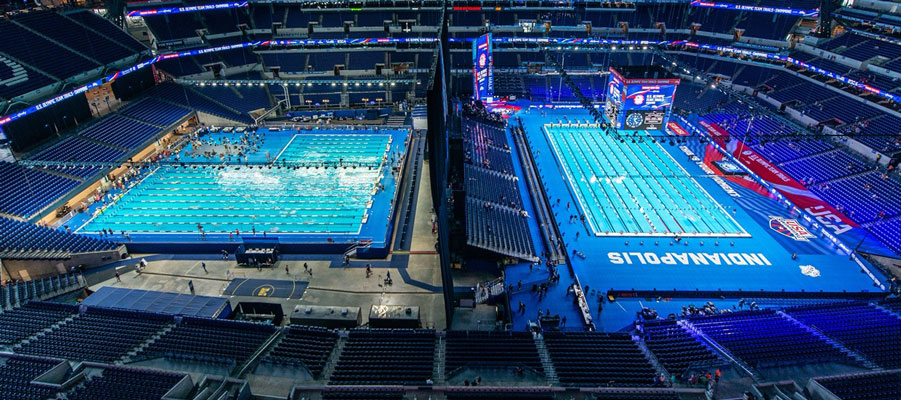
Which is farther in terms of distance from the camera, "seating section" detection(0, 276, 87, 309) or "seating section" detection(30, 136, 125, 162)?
"seating section" detection(30, 136, 125, 162)

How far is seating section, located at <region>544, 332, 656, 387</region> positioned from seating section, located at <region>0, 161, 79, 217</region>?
30.5m

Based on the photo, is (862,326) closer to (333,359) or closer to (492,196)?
(492,196)

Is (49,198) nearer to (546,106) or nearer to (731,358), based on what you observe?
(731,358)

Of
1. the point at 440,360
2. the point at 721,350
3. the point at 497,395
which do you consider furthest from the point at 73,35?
the point at 721,350

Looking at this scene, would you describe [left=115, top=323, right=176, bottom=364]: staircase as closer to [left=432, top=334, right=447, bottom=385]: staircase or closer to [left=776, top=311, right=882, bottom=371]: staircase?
[left=432, top=334, right=447, bottom=385]: staircase

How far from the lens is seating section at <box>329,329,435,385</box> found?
13950 millimetres

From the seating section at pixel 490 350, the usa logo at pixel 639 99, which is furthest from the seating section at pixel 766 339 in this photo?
the usa logo at pixel 639 99

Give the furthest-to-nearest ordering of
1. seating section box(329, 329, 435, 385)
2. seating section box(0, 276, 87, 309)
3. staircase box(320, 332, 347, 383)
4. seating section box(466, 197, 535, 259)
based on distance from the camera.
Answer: seating section box(466, 197, 535, 259), seating section box(0, 276, 87, 309), staircase box(320, 332, 347, 383), seating section box(329, 329, 435, 385)

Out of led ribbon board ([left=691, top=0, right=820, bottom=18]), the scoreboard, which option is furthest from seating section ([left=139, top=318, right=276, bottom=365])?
led ribbon board ([left=691, top=0, right=820, bottom=18])

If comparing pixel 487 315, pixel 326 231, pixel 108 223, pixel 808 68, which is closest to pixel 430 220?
pixel 326 231

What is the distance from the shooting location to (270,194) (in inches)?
1216

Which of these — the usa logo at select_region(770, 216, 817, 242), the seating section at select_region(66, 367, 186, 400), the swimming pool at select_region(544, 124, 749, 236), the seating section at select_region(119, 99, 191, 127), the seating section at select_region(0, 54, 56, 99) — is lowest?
the usa logo at select_region(770, 216, 817, 242)

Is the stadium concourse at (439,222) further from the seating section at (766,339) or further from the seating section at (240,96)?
the seating section at (240,96)

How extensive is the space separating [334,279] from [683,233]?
2015 centimetres
